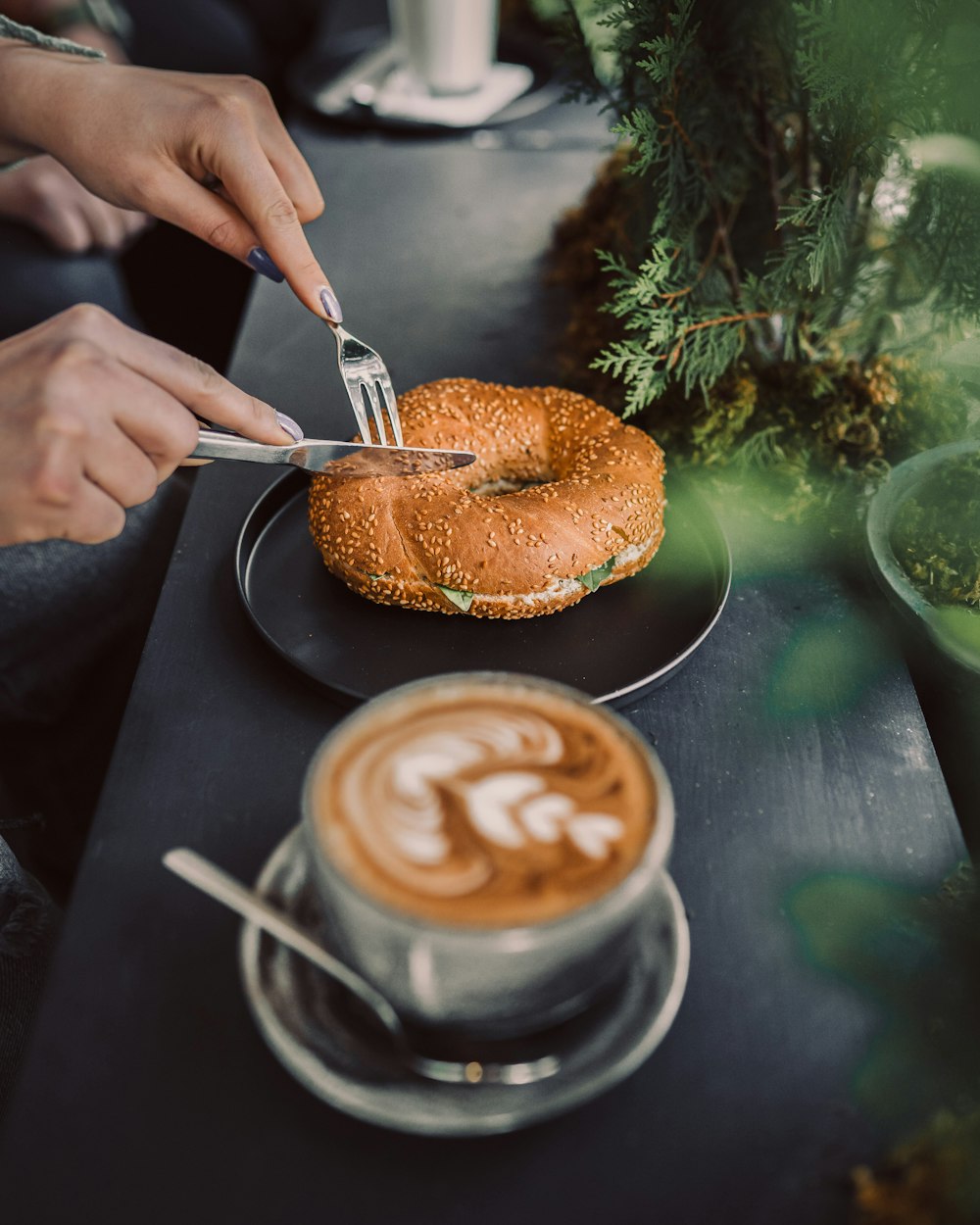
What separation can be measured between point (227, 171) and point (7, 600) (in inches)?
28.5

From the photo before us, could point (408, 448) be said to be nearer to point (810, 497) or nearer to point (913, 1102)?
point (810, 497)

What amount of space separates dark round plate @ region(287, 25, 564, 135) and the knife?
1577 mm

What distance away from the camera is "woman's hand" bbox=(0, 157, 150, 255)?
2.02m

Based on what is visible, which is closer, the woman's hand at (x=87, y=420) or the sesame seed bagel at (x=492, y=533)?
the woman's hand at (x=87, y=420)

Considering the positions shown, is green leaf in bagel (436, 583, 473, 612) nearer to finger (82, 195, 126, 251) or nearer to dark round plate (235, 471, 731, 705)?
dark round plate (235, 471, 731, 705)

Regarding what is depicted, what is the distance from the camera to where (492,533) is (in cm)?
116

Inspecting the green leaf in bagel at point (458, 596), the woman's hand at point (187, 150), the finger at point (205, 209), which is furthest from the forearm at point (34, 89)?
the green leaf in bagel at point (458, 596)

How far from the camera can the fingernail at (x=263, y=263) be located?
4.38 feet

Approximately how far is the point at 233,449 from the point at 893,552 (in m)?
0.84

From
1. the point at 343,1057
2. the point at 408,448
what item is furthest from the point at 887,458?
the point at 343,1057

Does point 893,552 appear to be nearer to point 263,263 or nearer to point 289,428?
point 289,428

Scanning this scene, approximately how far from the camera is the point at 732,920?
890 mm

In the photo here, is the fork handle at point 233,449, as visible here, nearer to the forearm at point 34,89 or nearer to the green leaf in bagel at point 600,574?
the green leaf in bagel at point 600,574

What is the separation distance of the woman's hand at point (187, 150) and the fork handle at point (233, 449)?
27 centimetres
